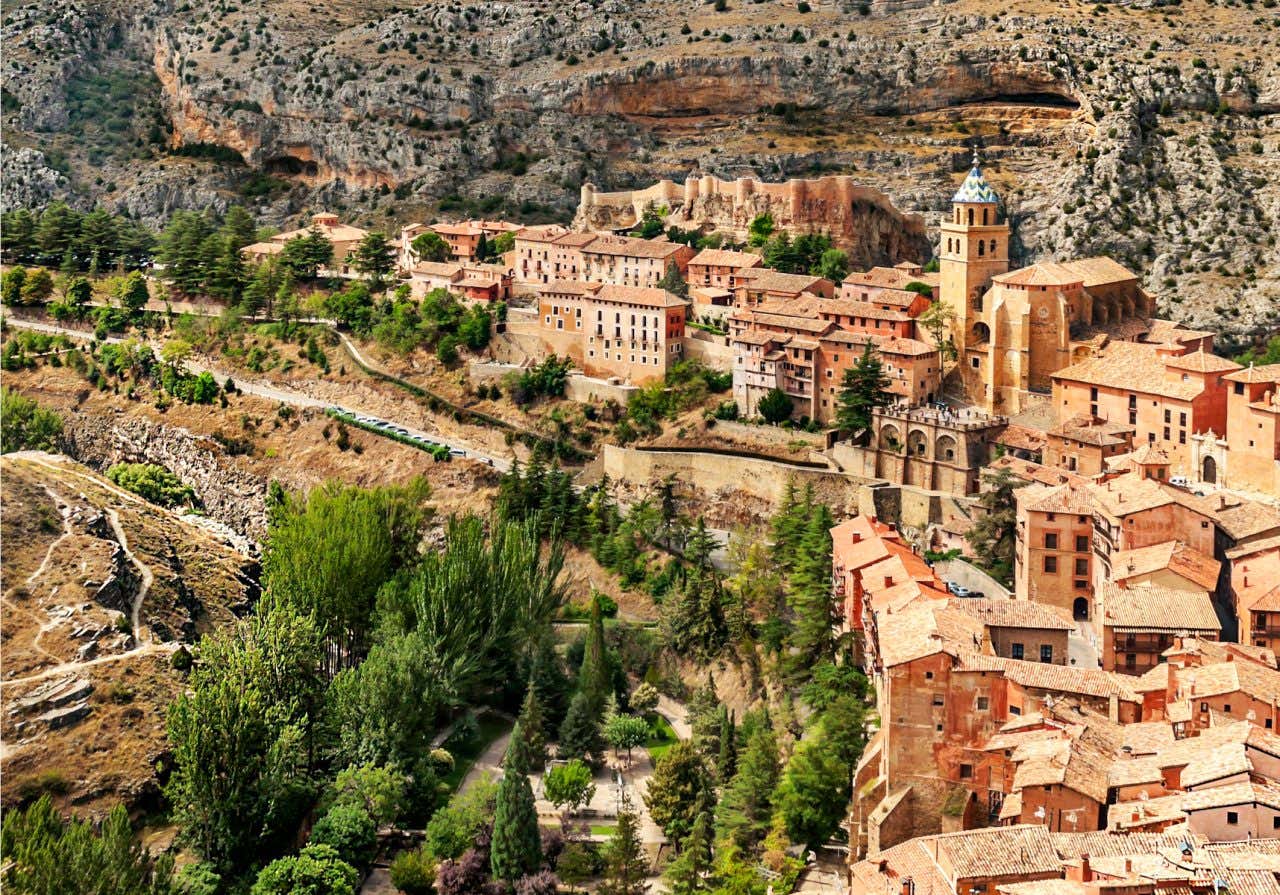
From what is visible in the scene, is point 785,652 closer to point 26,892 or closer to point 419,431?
point 26,892

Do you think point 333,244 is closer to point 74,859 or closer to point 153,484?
point 153,484

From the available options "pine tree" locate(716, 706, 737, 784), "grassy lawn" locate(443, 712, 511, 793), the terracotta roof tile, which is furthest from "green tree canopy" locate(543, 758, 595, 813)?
the terracotta roof tile

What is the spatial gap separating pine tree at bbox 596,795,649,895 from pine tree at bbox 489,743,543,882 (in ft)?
5.76

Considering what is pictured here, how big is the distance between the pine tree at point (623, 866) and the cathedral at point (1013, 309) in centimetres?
2413

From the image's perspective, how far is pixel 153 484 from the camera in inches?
2849

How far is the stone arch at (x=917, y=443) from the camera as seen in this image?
5816 centimetres

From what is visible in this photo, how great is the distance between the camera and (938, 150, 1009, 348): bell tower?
6266cm

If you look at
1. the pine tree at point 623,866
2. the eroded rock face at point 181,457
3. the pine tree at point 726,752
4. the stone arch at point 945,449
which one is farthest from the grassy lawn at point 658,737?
the eroded rock face at point 181,457

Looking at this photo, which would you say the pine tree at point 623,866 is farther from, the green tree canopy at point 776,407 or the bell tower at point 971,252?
the bell tower at point 971,252

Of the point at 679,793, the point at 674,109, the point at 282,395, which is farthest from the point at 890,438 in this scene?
the point at 674,109

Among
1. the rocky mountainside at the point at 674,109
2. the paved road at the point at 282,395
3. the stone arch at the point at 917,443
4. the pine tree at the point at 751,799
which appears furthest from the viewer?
the rocky mountainside at the point at 674,109

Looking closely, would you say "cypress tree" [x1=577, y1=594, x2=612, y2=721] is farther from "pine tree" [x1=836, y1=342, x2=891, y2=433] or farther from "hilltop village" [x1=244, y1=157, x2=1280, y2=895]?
"pine tree" [x1=836, y1=342, x2=891, y2=433]

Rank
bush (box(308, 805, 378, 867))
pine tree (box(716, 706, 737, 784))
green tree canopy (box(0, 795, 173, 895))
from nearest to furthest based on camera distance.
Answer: green tree canopy (box(0, 795, 173, 895)) < bush (box(308, 805, 378, 867)) < pine tree (box(716, 706, 737, 784))

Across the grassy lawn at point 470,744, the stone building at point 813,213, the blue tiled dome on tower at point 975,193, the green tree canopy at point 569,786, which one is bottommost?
the grassy lawn at point 470,744
